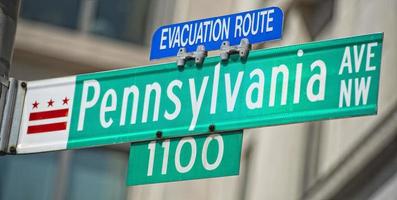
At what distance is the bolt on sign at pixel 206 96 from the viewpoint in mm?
6484

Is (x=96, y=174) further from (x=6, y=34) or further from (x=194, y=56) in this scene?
(x=6, y=34)

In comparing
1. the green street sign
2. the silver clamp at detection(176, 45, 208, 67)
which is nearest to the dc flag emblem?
the green street sign

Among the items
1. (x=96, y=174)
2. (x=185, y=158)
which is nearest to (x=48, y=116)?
(x=185, y=158)

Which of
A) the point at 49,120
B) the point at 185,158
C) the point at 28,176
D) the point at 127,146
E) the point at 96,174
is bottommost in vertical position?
the point at 185,158

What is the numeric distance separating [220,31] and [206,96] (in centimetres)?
47

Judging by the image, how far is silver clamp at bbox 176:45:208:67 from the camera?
7.02 meters

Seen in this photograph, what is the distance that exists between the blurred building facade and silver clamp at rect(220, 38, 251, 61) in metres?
4.45

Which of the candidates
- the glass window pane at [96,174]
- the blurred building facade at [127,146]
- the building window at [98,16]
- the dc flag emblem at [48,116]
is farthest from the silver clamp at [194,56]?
the building window at [98,16]

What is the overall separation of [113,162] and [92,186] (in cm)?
43

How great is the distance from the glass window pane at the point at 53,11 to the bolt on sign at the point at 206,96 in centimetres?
894

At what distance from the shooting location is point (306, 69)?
6.66 metres

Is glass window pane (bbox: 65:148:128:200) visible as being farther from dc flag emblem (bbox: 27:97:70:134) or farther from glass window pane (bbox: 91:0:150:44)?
dc flag emblem (bbox: 27:97:70:134)

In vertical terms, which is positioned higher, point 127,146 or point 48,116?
point 127,146

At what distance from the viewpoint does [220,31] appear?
23.4 feet
